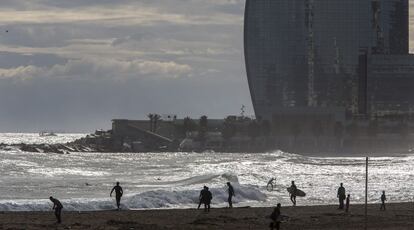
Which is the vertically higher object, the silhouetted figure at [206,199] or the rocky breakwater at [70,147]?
the silhouetted figure at [206,199]

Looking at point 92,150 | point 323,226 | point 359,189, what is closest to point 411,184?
point 359,189

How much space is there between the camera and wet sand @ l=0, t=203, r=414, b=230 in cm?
3259

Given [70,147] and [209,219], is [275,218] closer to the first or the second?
[209,219]

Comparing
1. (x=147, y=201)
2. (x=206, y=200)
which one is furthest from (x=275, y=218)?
(x=147, y=201)

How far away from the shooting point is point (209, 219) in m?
35.1

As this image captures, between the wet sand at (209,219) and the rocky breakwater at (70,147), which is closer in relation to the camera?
the wet sand at (209,219)

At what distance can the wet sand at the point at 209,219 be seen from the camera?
107 feet

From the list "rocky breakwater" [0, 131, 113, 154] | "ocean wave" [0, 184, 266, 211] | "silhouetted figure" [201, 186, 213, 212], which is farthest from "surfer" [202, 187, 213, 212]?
"rocky breakwater" [0, 131, 113, 154]

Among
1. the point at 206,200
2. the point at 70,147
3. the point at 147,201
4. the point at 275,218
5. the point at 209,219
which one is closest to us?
the point at 275,218

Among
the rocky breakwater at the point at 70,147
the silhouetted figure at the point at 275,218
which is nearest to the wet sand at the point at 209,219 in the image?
the silhouetted figure at the point at 275,218

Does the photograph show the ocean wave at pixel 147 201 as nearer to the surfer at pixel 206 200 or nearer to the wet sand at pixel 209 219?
the wet sand at pixel 209 219

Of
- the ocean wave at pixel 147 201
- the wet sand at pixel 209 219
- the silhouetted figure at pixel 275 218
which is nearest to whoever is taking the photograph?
the silhouetted figure at pixel 275 218

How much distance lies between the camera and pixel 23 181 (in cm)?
6569

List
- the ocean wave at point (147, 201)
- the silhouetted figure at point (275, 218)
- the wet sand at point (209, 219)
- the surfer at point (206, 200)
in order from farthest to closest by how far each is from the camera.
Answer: the ocean wave at point (147, 201)
the surfer at point (206, 200)
the wet sand at point (209, 219)
the silhouetted figure at point (275, 218)
